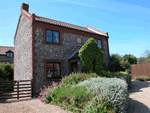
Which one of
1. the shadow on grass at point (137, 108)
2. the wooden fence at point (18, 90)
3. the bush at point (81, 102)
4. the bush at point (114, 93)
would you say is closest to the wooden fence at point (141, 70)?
the shadow on grass at point (137, 108)

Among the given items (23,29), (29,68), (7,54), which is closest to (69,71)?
(29,68)

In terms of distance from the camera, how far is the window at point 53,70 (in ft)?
36.2

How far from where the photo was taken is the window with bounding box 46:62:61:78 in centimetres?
1102

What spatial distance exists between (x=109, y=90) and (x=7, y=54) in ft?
92.5

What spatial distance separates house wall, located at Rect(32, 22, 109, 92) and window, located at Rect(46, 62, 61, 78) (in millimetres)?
394

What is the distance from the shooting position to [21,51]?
42.2ft

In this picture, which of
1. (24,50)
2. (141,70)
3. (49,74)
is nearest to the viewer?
(49,74)

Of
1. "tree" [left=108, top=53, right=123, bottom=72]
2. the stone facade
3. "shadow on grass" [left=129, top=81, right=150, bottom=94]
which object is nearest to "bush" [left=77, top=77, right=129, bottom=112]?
"shadow on grass" [left=129, top=81, right=150, bottom=94]

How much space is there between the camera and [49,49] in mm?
11219

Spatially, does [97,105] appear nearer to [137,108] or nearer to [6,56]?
[137,108]

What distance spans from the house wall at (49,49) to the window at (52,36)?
1.25ft

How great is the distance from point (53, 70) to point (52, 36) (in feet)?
10.8

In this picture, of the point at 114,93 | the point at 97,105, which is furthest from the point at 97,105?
the point at 114,93

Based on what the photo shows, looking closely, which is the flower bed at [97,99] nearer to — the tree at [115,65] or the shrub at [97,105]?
the shrub at [97,105]
